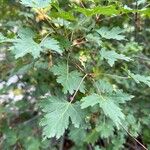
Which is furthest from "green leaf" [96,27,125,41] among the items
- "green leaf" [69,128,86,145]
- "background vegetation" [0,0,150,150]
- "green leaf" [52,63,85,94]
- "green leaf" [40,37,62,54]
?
"green leaf" [69,128,86,145]

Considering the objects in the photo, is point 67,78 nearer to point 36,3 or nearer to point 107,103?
point 107,103

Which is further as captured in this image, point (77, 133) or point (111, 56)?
point (77, 133)

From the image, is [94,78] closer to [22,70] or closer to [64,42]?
[64,42]

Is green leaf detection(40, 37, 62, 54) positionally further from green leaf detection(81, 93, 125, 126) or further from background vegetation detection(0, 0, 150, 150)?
green leaf detection(81, 93, 125, 126)

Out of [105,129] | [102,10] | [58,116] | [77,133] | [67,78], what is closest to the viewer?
[102,10]

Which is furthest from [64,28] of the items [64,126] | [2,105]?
[2,105]

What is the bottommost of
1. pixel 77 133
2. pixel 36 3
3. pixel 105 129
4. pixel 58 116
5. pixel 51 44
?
pixel 77 133

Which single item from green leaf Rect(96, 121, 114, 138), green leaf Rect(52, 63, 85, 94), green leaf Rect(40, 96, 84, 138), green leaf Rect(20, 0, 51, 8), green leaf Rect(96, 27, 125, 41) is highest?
green leaf Rect(20, 0, 51, 8)

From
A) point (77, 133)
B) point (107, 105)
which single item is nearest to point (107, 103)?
point (107, 105)
